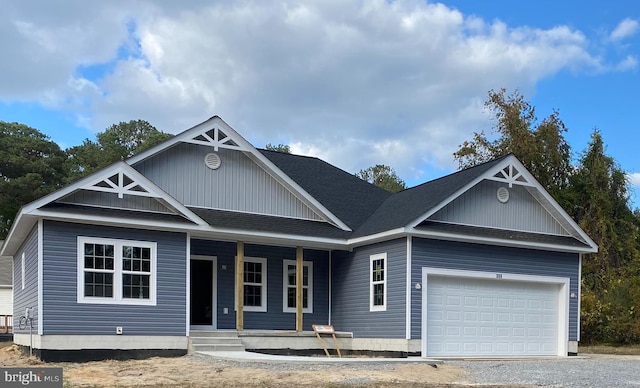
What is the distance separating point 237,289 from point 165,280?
92.7 inches

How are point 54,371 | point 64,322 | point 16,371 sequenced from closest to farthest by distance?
point 16,371
point 54,371
point 64,322

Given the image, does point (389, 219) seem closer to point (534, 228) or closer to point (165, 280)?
point (534, 228)

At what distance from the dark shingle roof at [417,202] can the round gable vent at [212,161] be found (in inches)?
160

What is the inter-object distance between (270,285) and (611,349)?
11.4m

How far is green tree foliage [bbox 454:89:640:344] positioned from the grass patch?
4402 mm

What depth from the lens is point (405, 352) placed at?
16.7 meters

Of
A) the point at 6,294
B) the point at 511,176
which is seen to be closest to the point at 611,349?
the point at 511,176

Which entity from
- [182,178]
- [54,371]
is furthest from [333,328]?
[54,371]

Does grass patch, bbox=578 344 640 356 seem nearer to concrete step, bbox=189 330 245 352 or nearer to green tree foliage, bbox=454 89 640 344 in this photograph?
green tree foliage, bbox=454 89 640 344

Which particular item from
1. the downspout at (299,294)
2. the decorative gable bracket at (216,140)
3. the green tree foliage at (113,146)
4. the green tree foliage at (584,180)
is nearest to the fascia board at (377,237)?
the downspout at (299,294)

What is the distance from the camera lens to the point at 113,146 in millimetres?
51219

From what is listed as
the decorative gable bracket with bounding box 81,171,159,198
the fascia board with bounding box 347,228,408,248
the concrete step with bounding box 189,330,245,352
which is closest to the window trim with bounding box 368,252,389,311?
the fascia board with bounding box 347,228,408,248

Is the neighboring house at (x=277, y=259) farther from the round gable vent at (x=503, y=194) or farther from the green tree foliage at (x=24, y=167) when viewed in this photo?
the green tree foliage at (x=24, y=167)

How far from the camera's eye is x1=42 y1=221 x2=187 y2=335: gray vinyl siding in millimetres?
14539
